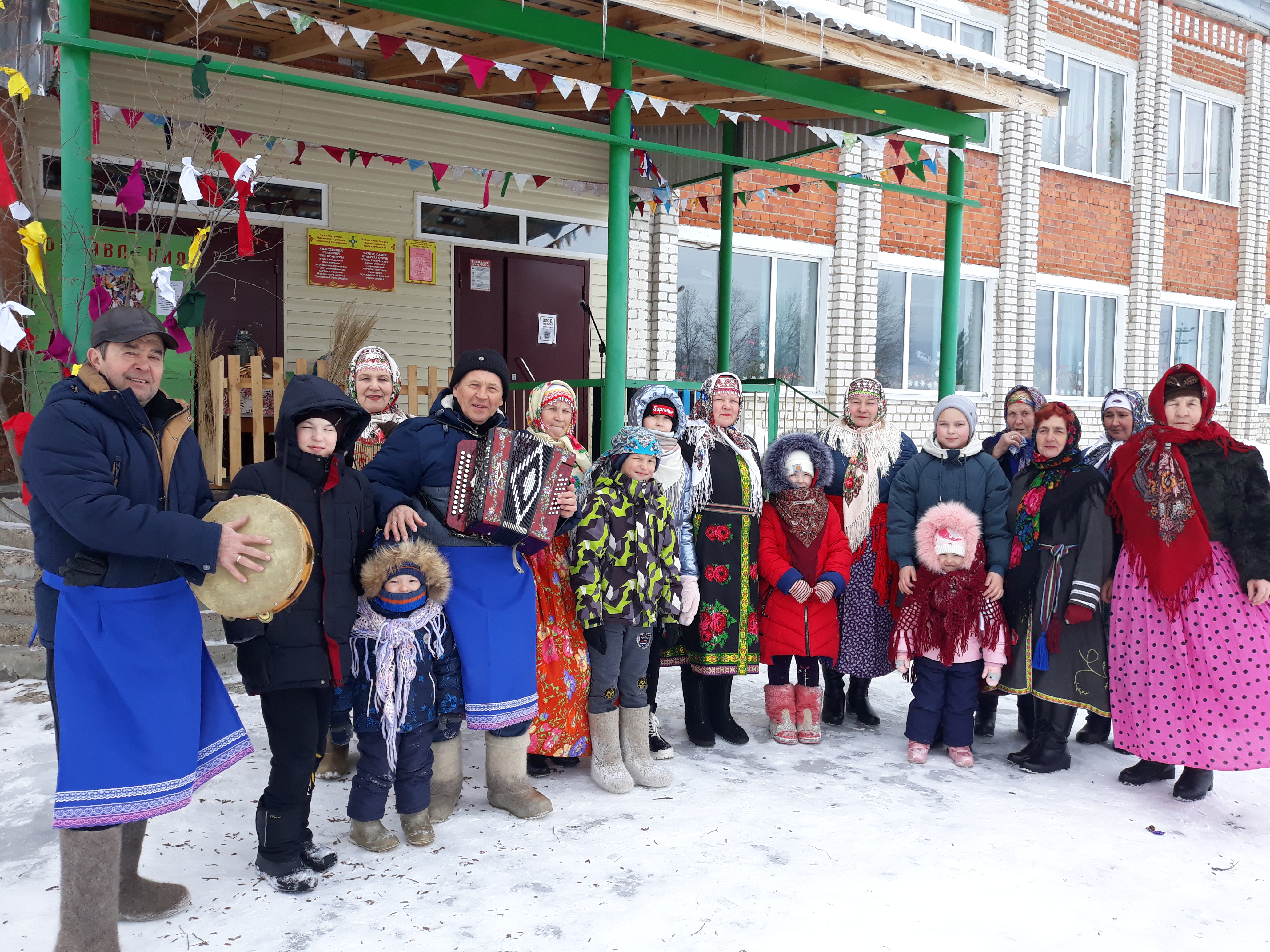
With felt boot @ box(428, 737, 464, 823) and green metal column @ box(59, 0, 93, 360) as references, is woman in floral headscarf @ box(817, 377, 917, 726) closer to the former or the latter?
felt boot @ box(428, 737, 464, 823)

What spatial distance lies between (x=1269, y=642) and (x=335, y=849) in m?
3.83

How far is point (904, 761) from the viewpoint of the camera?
429 cm

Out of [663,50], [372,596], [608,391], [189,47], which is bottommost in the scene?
[372,596]

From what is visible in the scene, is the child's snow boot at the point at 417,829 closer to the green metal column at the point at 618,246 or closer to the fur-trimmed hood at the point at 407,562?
the fur-trimmed hood at the point at 407,562

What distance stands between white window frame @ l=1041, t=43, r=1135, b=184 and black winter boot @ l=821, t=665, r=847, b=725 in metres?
10.8

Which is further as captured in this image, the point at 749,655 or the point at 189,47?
the point at 189,47

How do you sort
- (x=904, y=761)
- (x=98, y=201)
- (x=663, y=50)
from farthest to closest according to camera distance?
(x=98, y=201) < (x=663, y=50) < (x=904, y=761)

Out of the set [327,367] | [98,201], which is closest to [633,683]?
[327,367]

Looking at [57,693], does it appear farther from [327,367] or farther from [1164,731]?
[327,367]

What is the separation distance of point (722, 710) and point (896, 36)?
441 centimetres

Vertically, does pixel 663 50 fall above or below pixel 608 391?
above

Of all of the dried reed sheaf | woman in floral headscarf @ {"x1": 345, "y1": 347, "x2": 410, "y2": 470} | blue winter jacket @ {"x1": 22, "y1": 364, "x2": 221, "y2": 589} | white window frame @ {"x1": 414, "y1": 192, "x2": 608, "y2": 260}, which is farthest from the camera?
white window frame @ {"x1": 414, "y1": 192, "x2": 608, "y2": 260}

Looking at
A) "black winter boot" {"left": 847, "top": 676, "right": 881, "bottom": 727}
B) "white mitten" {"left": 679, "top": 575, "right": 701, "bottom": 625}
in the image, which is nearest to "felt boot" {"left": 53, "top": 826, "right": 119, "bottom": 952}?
"white mitten" {"left": 679, "top": 575, "right": 701, "bottom": 625}

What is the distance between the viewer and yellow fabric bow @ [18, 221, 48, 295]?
147 inches
